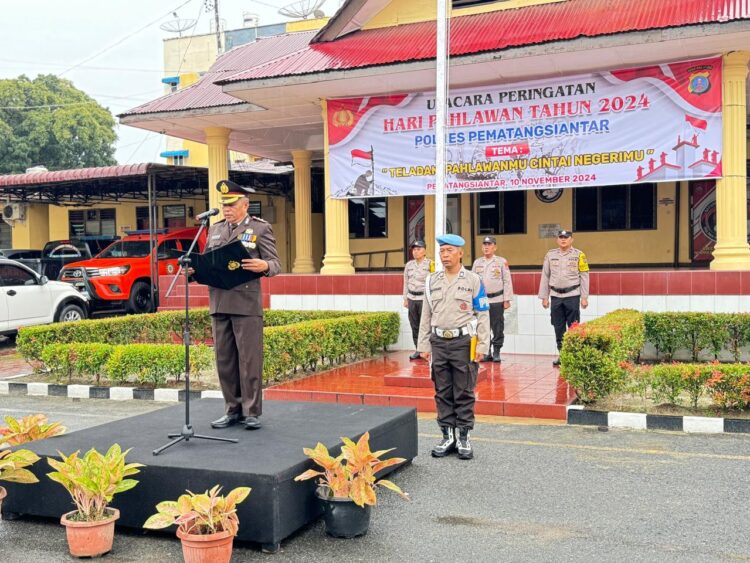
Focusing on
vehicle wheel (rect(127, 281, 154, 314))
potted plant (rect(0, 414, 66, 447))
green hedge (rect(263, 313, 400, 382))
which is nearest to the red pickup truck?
vehicle wheel (rect(127, 281, 154, 314))

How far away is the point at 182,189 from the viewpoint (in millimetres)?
23594

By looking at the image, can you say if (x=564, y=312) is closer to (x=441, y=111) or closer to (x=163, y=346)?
(x=441, y=111)

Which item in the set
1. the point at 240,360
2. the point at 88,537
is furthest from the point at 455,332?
the point at 88,537

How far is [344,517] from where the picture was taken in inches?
189

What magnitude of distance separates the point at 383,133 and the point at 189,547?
11121mm

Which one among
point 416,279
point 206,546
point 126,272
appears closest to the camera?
point 206,546

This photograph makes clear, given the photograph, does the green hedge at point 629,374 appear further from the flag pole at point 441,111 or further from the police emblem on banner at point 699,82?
the police emblem on banner at point 699,82

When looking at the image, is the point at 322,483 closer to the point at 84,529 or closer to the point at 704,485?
the point at 84,529

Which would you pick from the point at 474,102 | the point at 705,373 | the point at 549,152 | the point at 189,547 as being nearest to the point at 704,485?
the point at 705,373

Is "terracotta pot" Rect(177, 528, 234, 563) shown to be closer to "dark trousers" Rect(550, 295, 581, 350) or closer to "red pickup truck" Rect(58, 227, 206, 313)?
"dark trousers" Rect(550, 295, 581, 350)

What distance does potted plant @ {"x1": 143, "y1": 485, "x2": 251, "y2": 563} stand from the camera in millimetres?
4297

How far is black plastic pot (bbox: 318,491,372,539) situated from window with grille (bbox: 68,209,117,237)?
24.2m

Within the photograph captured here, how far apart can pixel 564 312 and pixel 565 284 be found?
0.40 m

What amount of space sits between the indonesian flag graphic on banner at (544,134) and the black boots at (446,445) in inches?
271
